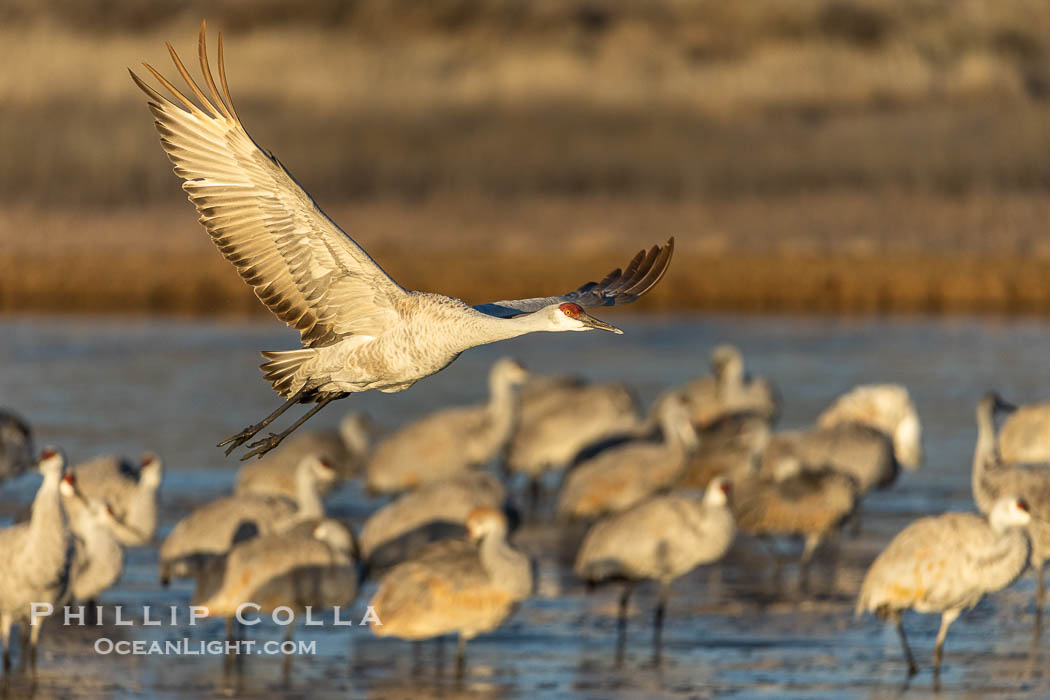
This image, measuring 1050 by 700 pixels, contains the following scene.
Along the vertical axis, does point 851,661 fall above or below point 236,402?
below

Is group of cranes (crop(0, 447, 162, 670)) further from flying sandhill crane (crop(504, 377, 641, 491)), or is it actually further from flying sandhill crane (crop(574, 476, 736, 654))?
flying sandhill crane (crop(504, 377, 641, 491))

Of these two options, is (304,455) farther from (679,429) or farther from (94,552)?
(94,552)

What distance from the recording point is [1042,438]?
16.5 m

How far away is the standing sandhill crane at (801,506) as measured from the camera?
14.7 m

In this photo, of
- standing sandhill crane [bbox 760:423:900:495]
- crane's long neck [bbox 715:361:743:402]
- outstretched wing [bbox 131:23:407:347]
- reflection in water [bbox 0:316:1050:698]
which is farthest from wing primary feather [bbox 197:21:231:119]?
crane's long neck [bbox 715:361:743:402]

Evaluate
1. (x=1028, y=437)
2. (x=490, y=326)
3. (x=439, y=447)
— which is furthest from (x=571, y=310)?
(x=1028, y=437)

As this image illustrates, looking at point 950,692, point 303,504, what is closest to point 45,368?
→ point 303,504

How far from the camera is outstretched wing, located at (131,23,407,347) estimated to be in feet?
29.5

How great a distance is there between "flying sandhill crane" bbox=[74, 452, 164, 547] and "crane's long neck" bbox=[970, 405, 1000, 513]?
6261 millimetres

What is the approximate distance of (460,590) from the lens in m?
11.6

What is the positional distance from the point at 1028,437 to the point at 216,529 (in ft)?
24.9

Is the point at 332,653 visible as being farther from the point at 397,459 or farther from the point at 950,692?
the point at 397,459

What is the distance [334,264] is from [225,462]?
474 inches

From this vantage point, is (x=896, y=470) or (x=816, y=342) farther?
(x=816, y=342)
